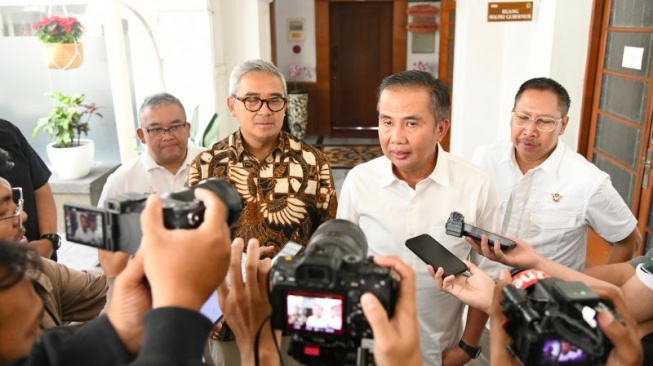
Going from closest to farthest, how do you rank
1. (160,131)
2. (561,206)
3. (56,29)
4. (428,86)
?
(428,86)
(561,206)
(160,131)
(56,29)

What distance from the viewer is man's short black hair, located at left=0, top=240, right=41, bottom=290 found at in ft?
2.71

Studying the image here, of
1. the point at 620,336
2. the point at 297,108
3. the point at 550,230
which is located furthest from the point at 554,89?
the point at 297,108

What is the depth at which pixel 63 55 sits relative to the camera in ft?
12.3

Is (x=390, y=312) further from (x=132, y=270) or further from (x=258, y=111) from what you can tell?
(x=258, y=111)

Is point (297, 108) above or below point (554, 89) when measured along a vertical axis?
below

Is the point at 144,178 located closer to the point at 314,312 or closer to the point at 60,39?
the point at 314,312

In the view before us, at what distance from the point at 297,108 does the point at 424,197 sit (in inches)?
239

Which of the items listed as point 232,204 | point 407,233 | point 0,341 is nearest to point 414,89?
point 407,233

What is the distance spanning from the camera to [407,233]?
5.31 feet

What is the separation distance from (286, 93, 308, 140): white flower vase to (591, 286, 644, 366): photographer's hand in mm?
6715

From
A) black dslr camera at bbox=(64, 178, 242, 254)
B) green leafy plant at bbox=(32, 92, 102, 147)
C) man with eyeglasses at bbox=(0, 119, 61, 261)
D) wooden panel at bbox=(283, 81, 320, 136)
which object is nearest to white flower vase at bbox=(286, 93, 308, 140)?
wooden panel at bbox=(283, 81, 320, 136)

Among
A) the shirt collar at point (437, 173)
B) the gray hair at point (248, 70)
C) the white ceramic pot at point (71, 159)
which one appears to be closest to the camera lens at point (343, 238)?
the shirt collar at point (437, 173)

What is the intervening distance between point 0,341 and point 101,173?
3510mm

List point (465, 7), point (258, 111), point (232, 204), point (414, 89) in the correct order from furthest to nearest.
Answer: point (465, 7), point (258, 111), point (414, 89), point (232, 204)
